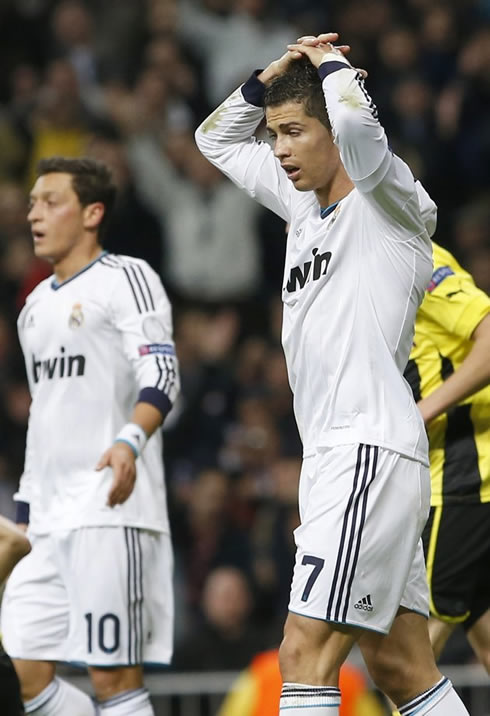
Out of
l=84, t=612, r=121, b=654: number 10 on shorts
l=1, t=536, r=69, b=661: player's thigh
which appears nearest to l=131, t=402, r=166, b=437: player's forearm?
l=1, t=536, r=69, b=661: player's thigh

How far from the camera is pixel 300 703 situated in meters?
4.45

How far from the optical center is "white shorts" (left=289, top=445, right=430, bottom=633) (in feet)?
14.8

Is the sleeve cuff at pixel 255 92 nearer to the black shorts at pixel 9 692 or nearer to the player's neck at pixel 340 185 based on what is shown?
the player's neck at pixel 340 185

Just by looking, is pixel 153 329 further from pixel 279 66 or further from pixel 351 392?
pixel 351 392

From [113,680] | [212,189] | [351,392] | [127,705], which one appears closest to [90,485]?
[113,680]

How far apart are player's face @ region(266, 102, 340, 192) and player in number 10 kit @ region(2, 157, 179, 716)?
1520mm

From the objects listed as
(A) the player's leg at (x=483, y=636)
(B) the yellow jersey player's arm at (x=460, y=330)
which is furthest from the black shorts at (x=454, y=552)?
(B) the yellow jersey player's arm at (x=460, y=330)

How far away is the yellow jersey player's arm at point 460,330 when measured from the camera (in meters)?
5.47

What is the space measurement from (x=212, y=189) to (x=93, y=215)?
200 inches

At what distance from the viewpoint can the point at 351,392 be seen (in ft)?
15.3

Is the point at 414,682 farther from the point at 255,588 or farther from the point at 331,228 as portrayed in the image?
the point at 255,588

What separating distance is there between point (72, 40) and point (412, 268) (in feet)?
28.1

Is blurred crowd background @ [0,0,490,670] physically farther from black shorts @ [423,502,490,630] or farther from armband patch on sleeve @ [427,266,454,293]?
armband patch on sleeve @ [427,266,454,293]

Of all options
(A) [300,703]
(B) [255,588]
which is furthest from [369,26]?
(A) [300,703]
